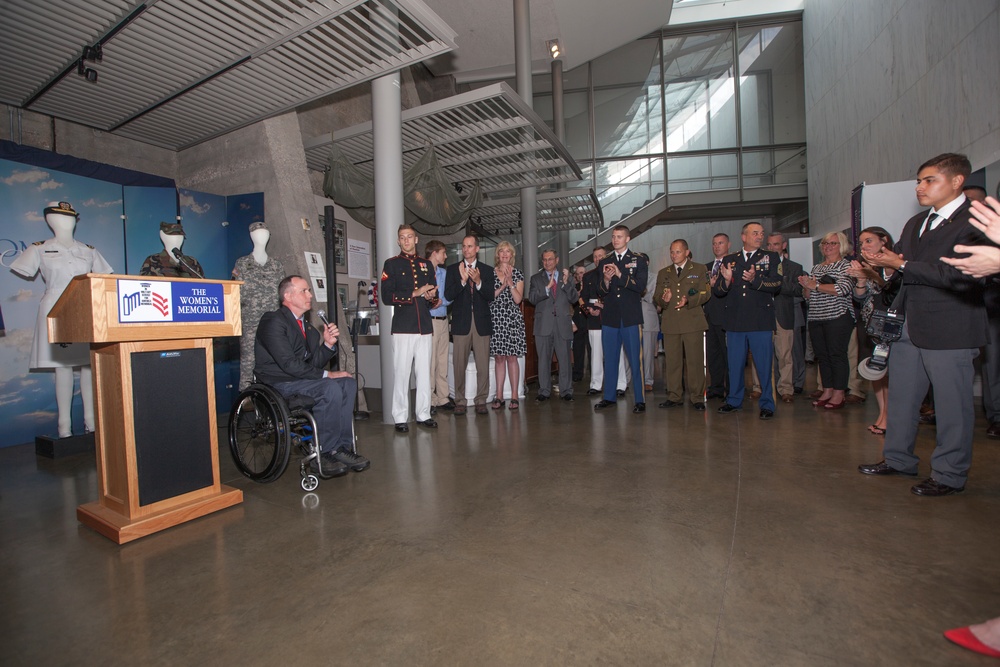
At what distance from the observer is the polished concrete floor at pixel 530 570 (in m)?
1.50

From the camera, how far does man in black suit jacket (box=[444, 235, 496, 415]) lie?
5.05 metres

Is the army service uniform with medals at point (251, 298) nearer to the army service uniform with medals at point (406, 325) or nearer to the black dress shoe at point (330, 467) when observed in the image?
the army service uniform with medals at point (406, 325)

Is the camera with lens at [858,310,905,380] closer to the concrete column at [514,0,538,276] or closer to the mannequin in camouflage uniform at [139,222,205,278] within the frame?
the mannequin in camouflage uniform at [139,222,205,278]

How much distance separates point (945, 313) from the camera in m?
2.46

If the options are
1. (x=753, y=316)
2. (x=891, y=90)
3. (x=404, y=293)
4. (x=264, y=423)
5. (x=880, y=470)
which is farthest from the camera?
(x=891, y=90)

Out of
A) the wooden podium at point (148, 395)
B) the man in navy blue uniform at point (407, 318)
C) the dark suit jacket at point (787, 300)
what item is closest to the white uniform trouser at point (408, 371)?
the man in navy blue uniform at point (407, 318)

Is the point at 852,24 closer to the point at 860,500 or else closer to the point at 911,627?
the point at 860,500

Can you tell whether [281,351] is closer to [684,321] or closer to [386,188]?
[386,188]

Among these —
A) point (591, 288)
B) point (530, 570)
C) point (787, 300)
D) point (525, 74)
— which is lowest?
point (530, 570)

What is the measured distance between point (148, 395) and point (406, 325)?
216cm

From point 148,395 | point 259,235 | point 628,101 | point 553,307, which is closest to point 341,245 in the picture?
point 259,235

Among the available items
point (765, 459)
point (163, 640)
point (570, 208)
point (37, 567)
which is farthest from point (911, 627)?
point (570, 208)

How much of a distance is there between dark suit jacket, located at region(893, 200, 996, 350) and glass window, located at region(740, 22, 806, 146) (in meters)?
11.4

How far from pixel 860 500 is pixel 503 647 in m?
2.02
